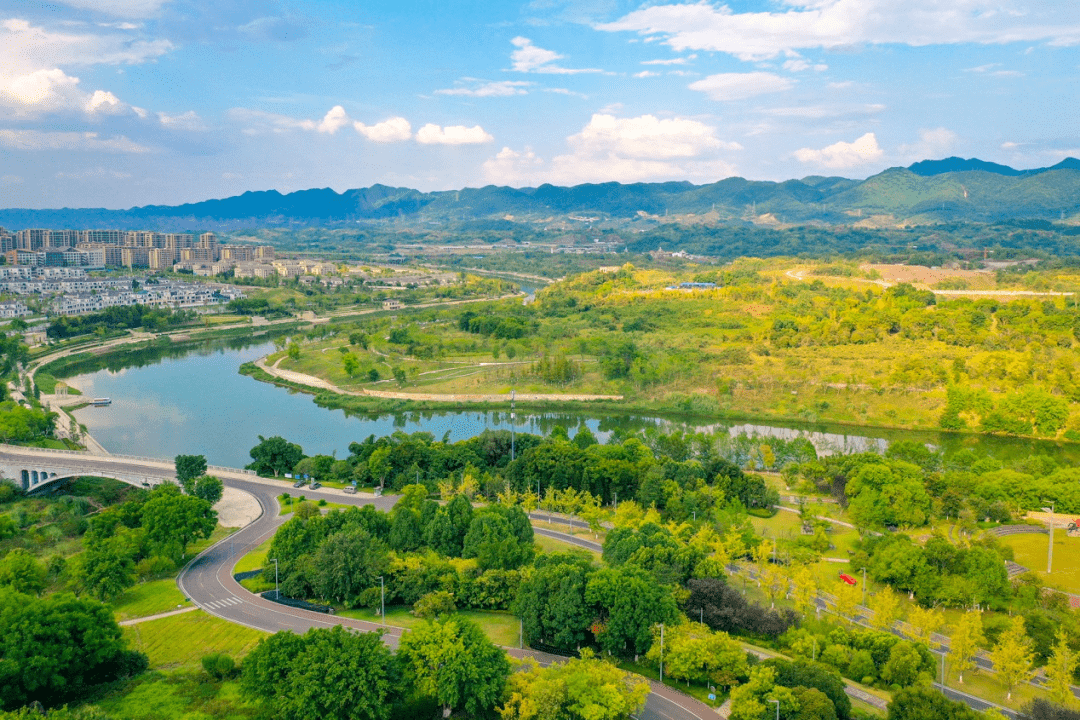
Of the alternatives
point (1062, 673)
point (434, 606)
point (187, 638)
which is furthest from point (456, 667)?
point (1062, 673)

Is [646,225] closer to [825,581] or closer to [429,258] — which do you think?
[429,258]

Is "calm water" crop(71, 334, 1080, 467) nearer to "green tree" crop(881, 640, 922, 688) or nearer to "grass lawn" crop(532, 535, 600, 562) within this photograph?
"grass lawn" crop(532, 535, 600, 562)

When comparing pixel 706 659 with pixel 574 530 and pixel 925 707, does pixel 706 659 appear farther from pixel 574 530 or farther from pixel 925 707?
pixel 574 530

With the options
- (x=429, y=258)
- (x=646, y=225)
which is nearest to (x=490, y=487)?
(x=429, y=258)

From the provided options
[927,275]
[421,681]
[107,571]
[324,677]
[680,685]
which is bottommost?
[680,685]

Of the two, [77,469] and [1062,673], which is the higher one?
[77,469]

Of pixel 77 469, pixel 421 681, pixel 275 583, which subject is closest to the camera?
pixel 421 681

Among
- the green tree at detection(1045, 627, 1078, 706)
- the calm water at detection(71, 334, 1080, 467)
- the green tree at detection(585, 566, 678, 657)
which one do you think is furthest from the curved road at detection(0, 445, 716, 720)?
the green tree at detection(1045, 627, 1078, 706)
